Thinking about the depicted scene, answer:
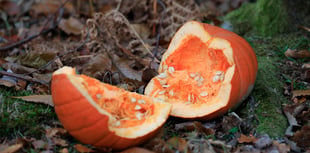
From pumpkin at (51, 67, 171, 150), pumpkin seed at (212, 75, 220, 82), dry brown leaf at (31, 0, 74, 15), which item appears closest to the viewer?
pumpkin at (51, 67, 171, 150)

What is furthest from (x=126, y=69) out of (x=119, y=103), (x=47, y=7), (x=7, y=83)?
(x=47, y=7)

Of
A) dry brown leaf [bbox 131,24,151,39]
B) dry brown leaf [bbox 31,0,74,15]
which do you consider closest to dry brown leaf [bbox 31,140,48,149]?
dry brown leaf [bbox 131,24,151,39]

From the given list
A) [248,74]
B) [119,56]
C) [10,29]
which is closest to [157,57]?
[119,56]

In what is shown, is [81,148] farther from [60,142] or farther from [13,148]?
[13,148]

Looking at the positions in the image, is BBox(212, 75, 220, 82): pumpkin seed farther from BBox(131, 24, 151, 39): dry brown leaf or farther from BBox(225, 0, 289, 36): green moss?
BBox(131, 24, 151, 39): dry brown leaf

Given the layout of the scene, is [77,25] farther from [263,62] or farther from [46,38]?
[263,62]

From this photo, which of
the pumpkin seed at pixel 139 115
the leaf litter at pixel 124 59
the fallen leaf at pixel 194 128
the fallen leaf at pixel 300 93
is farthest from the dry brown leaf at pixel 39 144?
the fallen leaf at pixel 300 93

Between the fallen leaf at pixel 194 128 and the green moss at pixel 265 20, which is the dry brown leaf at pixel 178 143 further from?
the green moss at pixel 265 20
